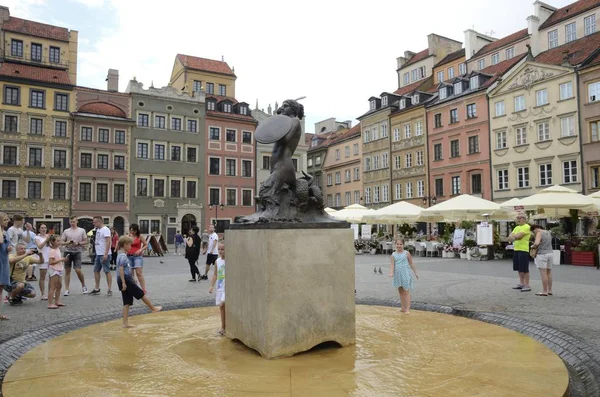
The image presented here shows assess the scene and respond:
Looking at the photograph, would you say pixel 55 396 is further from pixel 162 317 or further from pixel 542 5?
pixel 542 5

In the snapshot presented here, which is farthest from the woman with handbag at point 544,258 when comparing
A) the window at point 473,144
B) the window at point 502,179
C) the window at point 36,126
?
Result: the window at point 36,126

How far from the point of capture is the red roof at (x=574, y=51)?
101ft

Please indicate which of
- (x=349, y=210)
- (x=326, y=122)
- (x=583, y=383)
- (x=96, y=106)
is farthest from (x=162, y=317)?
(x=326, y=122)

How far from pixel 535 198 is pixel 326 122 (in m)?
49.1

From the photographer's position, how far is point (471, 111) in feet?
124

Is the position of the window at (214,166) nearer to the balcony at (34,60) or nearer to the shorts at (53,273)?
the balcony at (34,60)

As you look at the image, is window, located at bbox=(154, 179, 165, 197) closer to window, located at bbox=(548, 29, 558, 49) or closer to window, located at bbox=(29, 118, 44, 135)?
window, located at bbox=(29, 118, 44, 135)

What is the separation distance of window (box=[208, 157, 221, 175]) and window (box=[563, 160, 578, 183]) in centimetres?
2920

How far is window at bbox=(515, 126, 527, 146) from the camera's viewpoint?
33562 mm

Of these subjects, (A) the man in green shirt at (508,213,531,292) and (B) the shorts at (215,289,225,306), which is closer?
(B) the shorts at (215,289,225,306)

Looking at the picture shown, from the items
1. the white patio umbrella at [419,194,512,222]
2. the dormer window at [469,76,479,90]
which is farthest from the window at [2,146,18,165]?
the dormer window at [469,76,479,90]

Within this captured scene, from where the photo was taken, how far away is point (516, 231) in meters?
11.0

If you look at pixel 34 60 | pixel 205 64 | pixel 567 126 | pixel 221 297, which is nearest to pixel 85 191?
pixel 34 60

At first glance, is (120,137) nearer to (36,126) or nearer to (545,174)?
(36,126)
